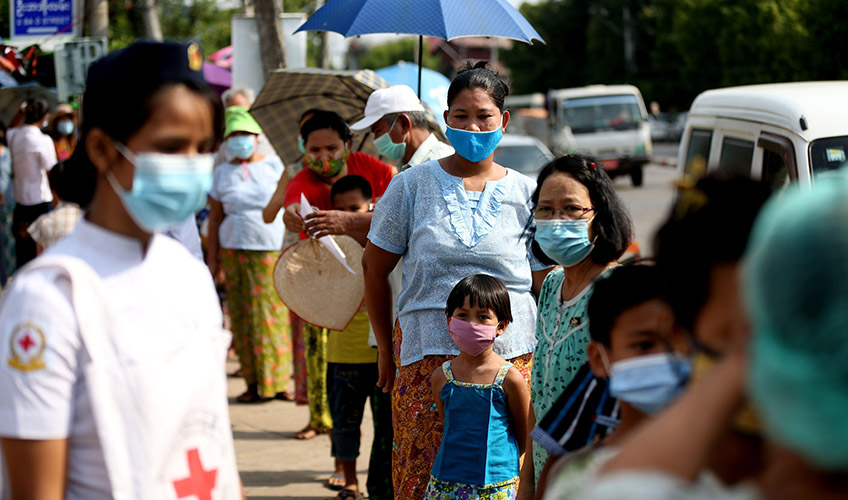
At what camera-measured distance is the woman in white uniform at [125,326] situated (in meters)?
1.72

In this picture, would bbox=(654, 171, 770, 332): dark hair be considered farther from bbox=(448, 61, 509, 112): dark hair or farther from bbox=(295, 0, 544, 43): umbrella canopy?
bbox=(295, 0, 544, 43): umbrella canopy

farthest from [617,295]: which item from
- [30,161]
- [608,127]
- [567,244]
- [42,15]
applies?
[608,127]

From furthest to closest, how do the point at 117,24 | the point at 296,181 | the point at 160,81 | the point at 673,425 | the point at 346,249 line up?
the point at 117,24 → the point at 296,181 → the point at 346,249 → the point at 160,81 → the point at 673,425

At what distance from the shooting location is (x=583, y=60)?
232ft

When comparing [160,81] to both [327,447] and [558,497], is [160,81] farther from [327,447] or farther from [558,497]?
[327,447]

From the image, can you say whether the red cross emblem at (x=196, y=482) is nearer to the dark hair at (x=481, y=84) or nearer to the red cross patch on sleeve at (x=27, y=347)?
the red cross patch on sleeve at (x=27, y=347)

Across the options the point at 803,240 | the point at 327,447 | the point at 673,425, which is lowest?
the point at 327,447

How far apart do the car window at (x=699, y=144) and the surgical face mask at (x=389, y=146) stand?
2.37 meters

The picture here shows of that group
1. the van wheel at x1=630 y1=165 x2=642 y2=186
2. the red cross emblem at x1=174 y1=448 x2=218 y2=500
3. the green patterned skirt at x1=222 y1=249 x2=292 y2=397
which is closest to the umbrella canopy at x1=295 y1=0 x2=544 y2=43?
the green patterned skirt at x1=222 y1=249 x2=292 y2=397

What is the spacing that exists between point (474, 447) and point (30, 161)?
7.52m

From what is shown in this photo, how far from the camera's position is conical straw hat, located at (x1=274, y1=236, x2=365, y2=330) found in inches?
191

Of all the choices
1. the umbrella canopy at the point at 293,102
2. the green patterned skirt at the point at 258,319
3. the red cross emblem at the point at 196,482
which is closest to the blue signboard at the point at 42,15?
the green patterned skirt at the point at 258,319

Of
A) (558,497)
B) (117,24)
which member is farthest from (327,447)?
(117,24)

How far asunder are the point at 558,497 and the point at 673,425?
406mm
